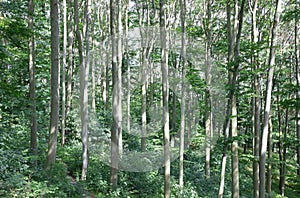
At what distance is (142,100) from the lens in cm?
1498

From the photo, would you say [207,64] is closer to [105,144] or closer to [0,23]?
[105,144]

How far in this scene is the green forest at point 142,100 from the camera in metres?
8.14

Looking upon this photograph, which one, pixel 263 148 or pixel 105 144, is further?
pixel 105 144

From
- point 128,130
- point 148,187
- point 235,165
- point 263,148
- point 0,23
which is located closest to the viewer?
point 0,23

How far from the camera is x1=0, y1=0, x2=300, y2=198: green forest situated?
814cm

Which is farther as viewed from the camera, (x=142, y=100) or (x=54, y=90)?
(x=142, y=100)

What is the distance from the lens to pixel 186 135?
19891 millimetres

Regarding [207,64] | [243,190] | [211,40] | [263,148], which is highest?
[211,40]

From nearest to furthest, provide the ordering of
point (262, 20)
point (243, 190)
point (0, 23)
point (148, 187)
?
point (0, 23) → point (148, 187) → point (262, 20) → point (243, 190)

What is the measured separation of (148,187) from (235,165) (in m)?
3.80

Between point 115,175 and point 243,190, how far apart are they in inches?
336

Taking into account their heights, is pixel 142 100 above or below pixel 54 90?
below

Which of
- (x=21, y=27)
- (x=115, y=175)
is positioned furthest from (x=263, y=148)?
(x=21, y=27)

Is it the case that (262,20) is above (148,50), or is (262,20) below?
above
